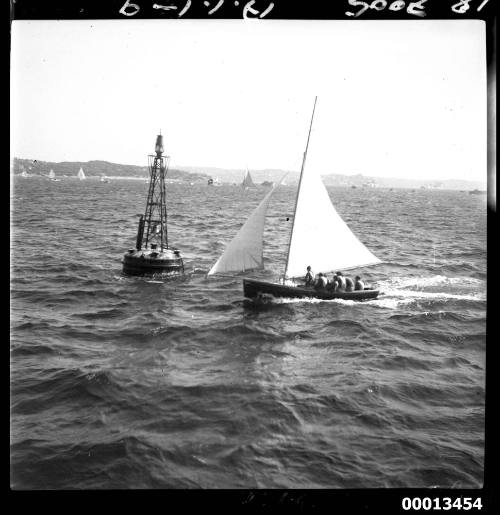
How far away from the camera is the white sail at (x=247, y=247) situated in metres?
29.1

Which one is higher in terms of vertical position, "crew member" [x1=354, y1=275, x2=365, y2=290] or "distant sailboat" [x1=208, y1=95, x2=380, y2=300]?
"distant sailboat" [x1=208, y1=95, x2=380, y2=300]

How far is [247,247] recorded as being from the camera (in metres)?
29.6

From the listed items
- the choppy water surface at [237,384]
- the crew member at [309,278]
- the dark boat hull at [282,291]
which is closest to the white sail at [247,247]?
the dark boat hull at [282,291]

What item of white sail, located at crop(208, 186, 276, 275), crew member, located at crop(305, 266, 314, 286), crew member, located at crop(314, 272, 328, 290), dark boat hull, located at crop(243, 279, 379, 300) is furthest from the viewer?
crew member, located at crop(305, 266, 314, 286)

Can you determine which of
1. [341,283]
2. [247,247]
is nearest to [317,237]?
[341,283]

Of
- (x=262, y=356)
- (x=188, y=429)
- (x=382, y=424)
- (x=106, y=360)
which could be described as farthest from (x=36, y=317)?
(x=382, y=424)

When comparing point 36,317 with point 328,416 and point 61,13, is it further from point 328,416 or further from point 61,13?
point 61,13

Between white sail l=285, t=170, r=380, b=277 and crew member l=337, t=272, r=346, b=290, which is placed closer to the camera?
white sail l=285, t=170, r=380, b=277

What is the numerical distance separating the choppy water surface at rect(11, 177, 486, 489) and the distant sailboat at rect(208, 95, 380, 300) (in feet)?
3.73

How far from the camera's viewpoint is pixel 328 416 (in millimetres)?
18047

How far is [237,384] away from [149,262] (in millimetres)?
19419

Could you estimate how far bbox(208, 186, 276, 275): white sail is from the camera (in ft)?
95.5

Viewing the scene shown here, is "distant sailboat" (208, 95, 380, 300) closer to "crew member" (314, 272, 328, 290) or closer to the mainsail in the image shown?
the mainsail

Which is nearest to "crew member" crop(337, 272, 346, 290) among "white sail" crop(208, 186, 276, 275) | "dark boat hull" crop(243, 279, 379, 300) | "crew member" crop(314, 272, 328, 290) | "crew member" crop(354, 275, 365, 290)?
"dark boat hull" crop(243, 279, 379, 300)
